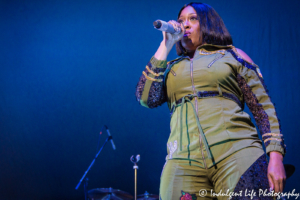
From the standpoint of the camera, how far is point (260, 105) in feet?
3.20

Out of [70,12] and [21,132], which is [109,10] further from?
[21,132]

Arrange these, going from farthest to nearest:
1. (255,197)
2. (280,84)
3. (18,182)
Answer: (18,182) → (280,84) → (255,197)

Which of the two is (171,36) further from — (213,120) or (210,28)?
(213,120)

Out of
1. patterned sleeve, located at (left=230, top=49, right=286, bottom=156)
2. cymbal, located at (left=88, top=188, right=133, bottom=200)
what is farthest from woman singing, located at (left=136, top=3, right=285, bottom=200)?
cymbal, located at (left=88, top=188, right=133, bottom=200)

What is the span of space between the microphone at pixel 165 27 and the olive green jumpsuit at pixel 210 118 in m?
0.12

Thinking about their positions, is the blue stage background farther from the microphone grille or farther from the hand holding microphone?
the microphone grille

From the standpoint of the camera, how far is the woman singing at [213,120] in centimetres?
84

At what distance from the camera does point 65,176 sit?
11.1 feet

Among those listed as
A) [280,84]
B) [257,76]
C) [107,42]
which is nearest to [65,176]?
[107,42]

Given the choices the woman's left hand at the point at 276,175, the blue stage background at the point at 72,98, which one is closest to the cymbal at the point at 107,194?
the blue stage background at the point at 72,98

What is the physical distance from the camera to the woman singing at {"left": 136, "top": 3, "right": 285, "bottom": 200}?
0.84m

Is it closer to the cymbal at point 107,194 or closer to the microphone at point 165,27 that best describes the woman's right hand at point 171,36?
the microphone at point 165,27

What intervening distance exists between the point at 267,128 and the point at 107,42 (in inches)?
109

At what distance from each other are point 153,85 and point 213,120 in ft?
0.97
